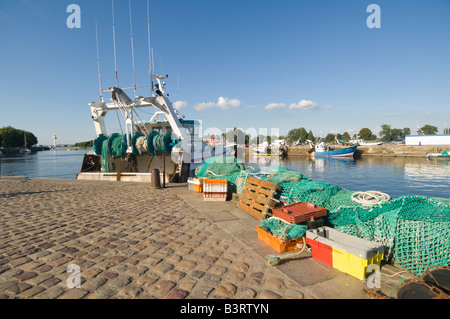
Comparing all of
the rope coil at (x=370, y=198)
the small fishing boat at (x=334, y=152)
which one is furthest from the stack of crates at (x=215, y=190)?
the small fishing boat at (x=334, y=152)

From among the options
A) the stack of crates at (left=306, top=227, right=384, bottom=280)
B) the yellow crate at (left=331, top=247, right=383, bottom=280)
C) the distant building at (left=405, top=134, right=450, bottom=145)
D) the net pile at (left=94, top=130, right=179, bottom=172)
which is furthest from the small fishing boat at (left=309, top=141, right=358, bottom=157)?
the yellow crate at (left=331, top=247, right=383, bottom=280)

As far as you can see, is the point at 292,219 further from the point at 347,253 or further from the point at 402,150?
the point at 402,150

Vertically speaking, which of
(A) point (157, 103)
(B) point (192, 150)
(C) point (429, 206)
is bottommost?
(C) point (429, 206)

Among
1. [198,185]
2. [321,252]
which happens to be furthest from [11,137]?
[321,252]

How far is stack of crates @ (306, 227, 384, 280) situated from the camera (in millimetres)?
3535

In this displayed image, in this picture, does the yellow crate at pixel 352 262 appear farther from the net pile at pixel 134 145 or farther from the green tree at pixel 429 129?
the green tree at pixel 429 129

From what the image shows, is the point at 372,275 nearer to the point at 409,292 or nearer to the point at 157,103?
the point at 409,292

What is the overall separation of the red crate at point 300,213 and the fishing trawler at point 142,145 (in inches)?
330

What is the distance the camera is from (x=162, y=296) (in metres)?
3.15

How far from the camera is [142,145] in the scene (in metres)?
14.8

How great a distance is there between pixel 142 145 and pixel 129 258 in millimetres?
11515

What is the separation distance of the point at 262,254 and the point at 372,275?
5.91 feet
